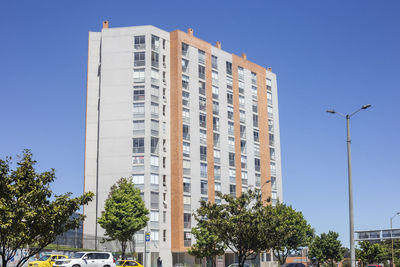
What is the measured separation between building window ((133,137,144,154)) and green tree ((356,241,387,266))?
4195 centimetres

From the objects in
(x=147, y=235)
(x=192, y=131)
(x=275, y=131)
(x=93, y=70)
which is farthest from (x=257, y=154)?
(x=147, y=235)

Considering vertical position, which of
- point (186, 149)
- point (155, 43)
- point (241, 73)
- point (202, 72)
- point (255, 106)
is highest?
point (155, 43)

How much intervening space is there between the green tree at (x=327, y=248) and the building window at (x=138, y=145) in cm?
3894

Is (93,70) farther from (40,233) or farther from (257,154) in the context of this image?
(40,233)

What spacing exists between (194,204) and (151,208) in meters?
8.06

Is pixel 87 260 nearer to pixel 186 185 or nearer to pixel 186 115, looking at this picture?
pixel 186 185

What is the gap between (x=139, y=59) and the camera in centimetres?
7956

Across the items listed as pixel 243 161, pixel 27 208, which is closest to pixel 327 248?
pixel 243 161

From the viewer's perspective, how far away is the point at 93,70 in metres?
84.0

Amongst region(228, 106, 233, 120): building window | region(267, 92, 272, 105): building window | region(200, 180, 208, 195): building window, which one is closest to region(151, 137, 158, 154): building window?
region(200, 180, 208, 195): building window

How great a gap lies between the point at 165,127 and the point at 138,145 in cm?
607

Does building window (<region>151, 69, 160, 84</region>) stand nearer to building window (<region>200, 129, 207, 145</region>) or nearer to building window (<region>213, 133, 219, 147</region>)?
building window (<region>200, 129, 207, 145</region>)

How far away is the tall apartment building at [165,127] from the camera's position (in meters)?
76.1

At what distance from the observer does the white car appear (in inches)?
1586
